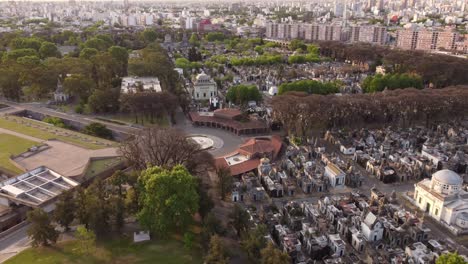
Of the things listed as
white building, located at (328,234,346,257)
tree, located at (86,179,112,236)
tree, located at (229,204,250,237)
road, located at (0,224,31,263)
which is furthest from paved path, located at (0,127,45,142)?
white building, located at (328,234,346,257)

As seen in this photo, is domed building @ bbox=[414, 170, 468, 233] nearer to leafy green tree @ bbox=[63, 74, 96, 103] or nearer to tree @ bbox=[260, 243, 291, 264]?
tree @ bbox=[260, 243, 291, 264]

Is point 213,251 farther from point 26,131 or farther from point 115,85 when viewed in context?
A: point 115,85

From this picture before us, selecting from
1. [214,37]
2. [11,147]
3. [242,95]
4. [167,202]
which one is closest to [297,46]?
[214,37]

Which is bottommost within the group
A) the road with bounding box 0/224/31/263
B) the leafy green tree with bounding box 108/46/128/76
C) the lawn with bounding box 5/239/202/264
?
the road with bounding box 0/224/31/263

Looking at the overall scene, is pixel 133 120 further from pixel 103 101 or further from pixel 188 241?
pixel 188 241

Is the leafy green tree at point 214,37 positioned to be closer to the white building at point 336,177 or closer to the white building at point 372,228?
the white building at point 336,177

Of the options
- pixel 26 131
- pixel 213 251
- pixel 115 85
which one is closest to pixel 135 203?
pixel 213 251

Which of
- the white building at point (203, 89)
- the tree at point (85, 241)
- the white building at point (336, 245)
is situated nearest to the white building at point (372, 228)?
the white building at point (336, 245)
